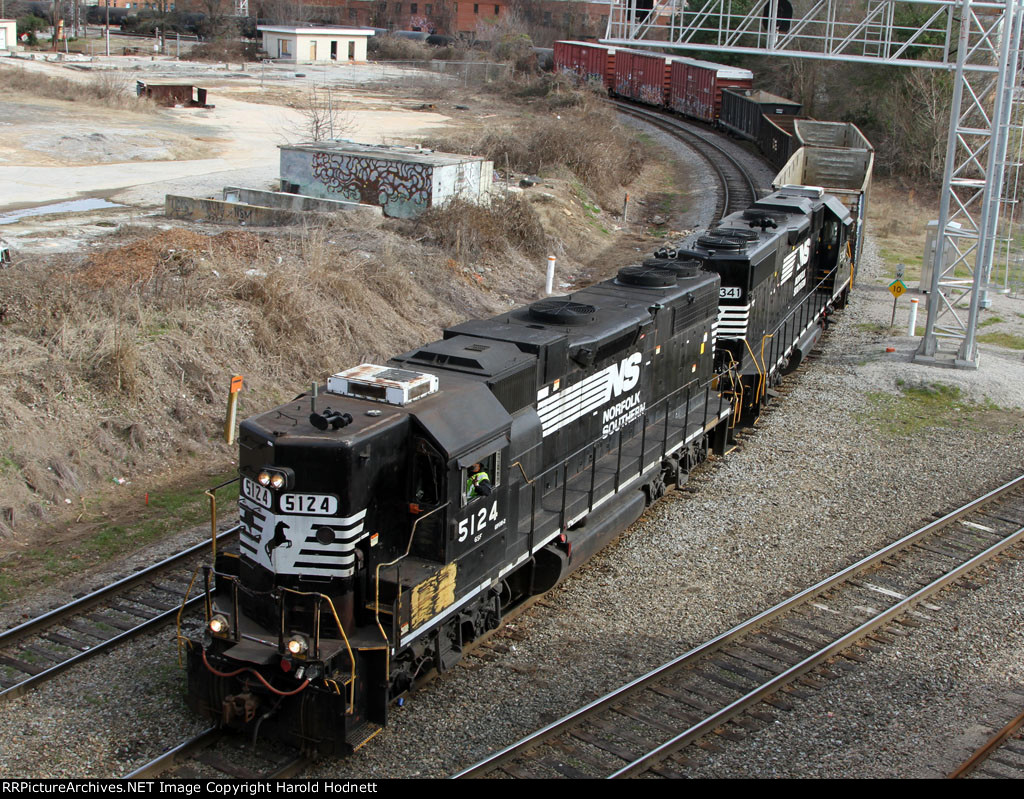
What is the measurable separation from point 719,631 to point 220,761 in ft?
17.4

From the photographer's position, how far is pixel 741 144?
49500mm

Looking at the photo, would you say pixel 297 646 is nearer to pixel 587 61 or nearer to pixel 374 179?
pixel 374 179

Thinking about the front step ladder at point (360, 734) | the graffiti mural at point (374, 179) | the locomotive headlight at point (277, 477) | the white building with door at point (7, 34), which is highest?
the white building with door at point (7, 34)

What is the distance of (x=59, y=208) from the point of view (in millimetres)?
27625

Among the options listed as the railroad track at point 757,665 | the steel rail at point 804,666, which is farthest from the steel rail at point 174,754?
the steel rail at point 804,666

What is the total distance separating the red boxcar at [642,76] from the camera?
59469 millimetres

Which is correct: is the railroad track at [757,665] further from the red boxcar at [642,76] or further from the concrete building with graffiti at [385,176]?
the red boxcar at [642,76]

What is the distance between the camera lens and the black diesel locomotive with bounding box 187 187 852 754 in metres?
8.03

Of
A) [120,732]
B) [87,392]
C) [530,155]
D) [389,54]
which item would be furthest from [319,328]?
[389,54]

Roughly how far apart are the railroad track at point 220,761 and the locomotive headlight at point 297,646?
3.21ft

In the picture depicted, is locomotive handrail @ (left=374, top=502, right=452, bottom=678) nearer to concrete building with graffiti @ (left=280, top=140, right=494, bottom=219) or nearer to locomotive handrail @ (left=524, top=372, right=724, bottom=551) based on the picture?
locomotive handrail @ (left=524, top=372, right=724, bottom=551)

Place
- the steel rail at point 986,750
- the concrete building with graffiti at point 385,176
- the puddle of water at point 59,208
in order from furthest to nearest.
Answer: the concrete building with graffiti at point 385,176 < the puddle of water at point 59,208 < the steel rail at point 986,750

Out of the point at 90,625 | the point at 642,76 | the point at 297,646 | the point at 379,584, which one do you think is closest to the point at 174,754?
the point at 297,646

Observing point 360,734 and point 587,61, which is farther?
point 587,61
